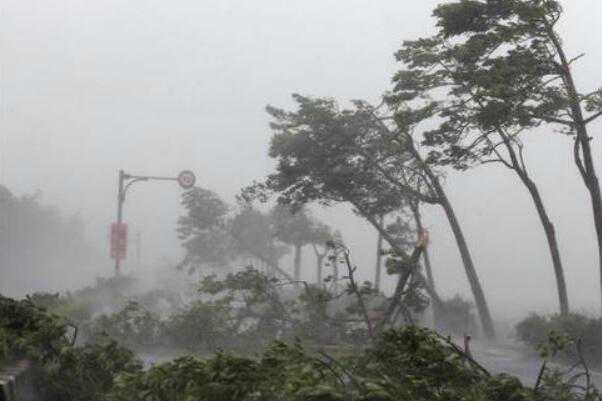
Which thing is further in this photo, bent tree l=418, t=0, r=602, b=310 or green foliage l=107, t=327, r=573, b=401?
bent tree l=418, t=0, r=602, b=310

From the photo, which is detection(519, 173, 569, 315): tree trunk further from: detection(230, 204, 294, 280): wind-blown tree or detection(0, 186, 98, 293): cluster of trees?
detection(0, 186, 98, 293): cluster of trees

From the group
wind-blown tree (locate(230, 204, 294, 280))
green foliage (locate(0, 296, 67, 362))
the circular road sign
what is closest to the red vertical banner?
the circular road sign

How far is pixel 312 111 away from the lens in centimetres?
2636

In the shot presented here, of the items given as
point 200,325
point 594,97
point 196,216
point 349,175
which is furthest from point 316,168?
point 196,216

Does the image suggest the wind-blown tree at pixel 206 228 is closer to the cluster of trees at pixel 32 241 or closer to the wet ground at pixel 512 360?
the cluster of trees at pixel 32 241

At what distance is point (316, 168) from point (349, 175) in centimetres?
134

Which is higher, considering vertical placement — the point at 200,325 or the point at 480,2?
the point at 480,2

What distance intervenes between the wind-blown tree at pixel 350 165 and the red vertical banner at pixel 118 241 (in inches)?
255

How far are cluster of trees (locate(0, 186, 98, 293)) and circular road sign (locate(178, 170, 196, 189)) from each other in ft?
73.6

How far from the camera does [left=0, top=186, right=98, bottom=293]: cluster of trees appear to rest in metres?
55.1

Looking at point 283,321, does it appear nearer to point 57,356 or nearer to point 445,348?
point 57,356

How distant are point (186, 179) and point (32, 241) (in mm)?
43419

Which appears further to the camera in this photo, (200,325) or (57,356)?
(200,325)

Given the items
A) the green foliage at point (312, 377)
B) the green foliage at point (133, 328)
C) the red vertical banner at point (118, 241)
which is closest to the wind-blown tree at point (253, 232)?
the red vertical banner at point (118, 241)
